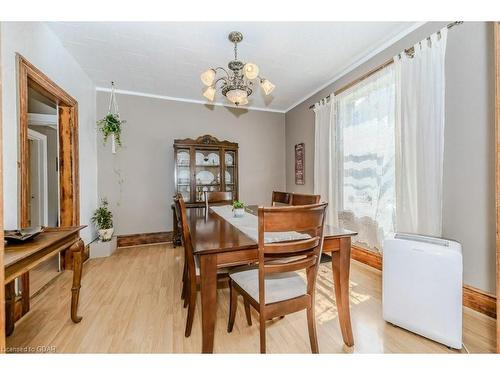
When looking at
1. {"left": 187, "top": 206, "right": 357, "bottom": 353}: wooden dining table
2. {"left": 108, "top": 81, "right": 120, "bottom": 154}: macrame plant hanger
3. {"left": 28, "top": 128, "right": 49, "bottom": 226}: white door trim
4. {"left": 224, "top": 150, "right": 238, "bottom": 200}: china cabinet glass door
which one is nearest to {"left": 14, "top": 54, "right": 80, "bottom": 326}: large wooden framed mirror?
{"left": 28, "top": 128, "right": 49, "bottom": 226}: white door trim

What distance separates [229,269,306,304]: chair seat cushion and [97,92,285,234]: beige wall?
2888 millimetres

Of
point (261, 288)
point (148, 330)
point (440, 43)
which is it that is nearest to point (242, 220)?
point (261, 288)

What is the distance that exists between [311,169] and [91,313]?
3.39m

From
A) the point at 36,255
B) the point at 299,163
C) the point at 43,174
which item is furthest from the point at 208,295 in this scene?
the point at 43,174

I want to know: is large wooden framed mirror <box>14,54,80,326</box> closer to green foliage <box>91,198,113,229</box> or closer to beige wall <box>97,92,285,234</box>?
green foliage <box>91,198,113,229</box>

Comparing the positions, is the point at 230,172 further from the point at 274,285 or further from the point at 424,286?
the point at 424,286

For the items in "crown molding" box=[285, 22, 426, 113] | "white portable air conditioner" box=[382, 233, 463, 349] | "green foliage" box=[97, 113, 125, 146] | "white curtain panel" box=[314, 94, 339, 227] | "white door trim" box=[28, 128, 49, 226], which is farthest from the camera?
"white door trim" box=[28, 128, 49, 226]

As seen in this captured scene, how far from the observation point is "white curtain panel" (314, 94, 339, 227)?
3146 mm

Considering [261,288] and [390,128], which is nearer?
[261,288]

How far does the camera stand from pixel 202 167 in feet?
13.2

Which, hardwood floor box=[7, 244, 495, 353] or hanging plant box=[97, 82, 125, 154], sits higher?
hanging plant box=[97, 82, 125, 154]

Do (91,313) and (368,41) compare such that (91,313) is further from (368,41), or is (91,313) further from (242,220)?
(368,41)

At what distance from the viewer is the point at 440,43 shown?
1.88 meters

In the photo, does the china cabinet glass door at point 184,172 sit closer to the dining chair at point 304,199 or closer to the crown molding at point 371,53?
the dining chair at point 304,199
